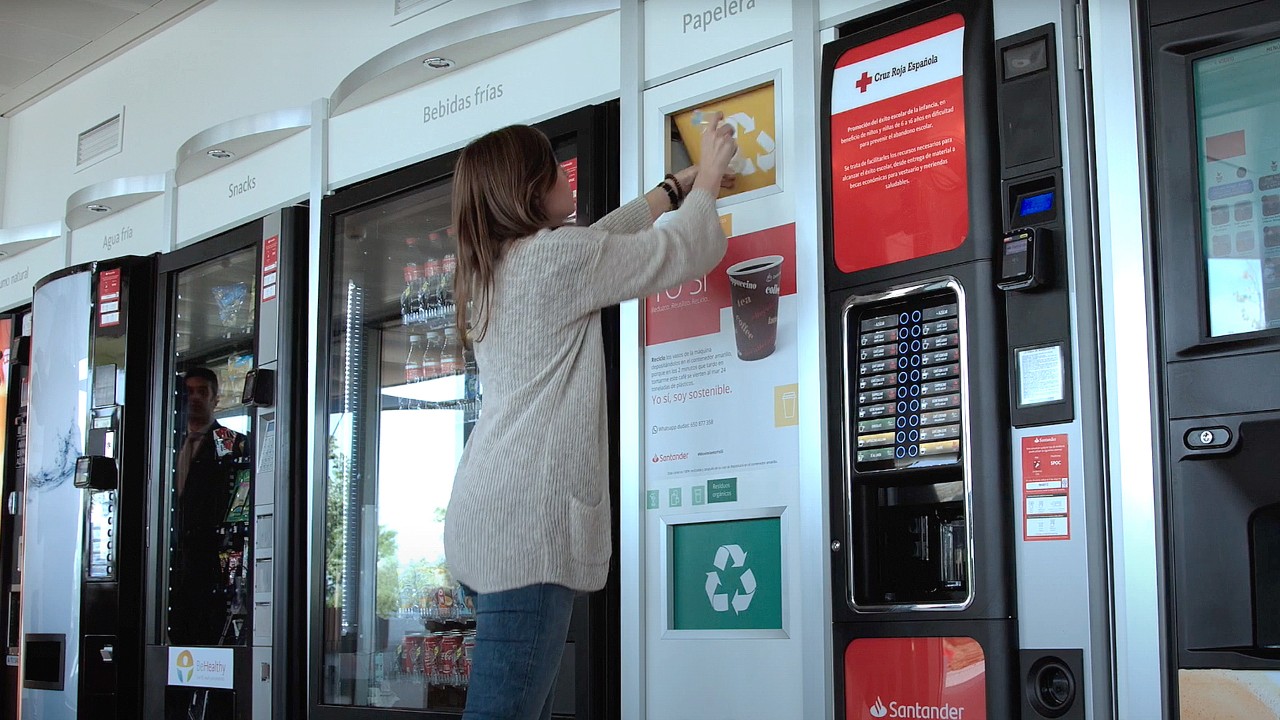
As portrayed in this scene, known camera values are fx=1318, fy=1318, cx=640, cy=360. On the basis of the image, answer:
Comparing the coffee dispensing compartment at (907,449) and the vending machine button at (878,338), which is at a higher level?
the vending machine button at (878,338)

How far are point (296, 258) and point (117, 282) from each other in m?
1.07

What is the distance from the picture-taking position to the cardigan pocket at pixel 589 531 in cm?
225

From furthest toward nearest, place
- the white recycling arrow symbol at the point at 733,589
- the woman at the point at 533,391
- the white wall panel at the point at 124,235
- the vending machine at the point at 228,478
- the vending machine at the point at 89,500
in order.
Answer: the white wall panel at the point at 124,235 → the vending machine at the point at 89,500 → the vending machine at the point at 228,478 → the white recycling arrow symbol at the point at 733,589 → the woman at the point at 533,391

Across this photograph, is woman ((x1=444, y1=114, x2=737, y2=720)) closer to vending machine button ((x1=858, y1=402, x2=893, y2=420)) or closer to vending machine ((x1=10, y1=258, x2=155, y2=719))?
vending machine button ((x1=858, y1=402, x2=893, y2=420))

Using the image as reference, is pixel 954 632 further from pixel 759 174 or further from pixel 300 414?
pixel 300 414

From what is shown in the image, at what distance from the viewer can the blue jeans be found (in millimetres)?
2150

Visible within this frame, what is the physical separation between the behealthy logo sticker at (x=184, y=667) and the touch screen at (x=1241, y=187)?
3.40 m

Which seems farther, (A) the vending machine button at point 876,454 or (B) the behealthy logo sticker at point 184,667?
(B) the behealthy logo sticker at point 184,667

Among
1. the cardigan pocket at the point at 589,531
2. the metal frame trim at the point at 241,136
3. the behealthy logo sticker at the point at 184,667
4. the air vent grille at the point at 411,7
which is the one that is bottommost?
the behealthy logo sticker at the point at 184,667

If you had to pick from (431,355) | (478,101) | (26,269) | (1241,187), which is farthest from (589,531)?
(26,269)

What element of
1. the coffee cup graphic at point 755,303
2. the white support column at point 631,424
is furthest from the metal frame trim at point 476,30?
the coffee cup graphic at point 755,303

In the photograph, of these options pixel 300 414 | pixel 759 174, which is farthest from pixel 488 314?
pixel 300 414

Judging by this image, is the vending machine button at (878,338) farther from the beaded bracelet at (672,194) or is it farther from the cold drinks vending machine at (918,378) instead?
the beaded bracelet at (672,194)

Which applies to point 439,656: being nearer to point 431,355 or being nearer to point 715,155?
point 431,355
